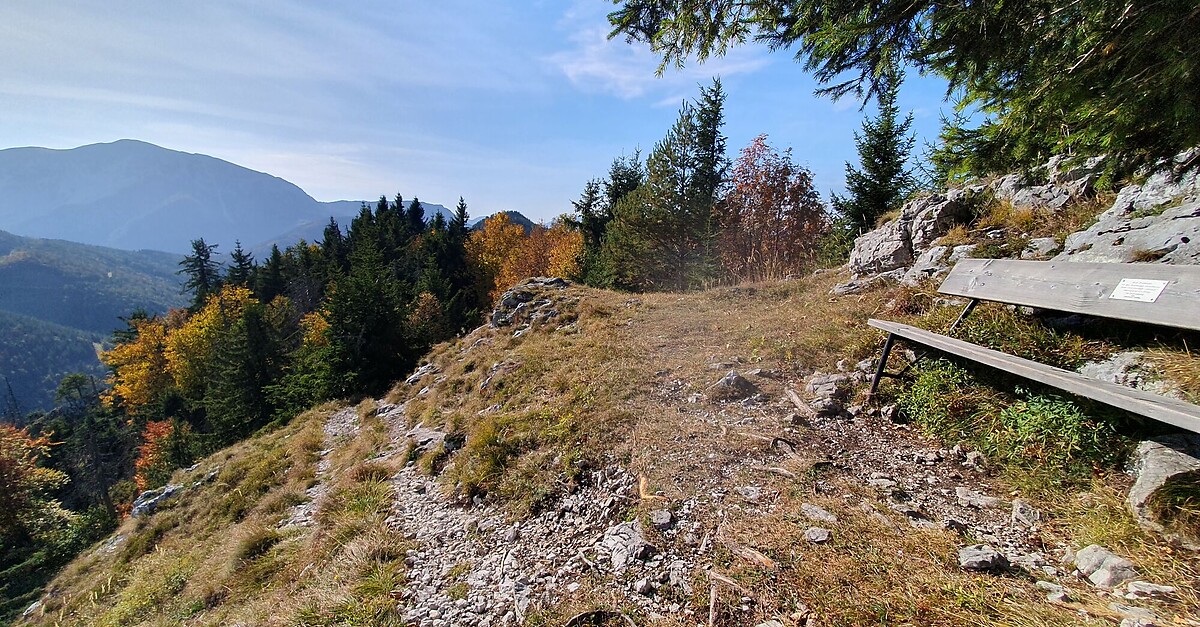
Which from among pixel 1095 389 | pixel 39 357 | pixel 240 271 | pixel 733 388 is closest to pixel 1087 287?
pixel 1095 389

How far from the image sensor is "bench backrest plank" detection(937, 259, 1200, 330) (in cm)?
304

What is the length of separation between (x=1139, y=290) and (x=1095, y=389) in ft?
3.98

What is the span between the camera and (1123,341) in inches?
157

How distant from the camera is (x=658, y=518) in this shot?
3760mm

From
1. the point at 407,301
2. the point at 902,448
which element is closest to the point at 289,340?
the point at 407,301

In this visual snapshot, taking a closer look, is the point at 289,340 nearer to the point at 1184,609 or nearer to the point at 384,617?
the point at 384,617

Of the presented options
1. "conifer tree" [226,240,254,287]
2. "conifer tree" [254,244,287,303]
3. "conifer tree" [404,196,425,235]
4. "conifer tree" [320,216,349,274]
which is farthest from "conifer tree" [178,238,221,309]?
"conifer tree" [404,196,425,235]

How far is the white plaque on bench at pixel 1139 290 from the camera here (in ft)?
10.6

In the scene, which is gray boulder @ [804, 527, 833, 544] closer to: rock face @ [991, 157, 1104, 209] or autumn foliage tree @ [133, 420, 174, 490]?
rock face @ [991, 157, 1104, 209]

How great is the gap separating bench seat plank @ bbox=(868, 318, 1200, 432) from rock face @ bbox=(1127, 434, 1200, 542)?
40cm

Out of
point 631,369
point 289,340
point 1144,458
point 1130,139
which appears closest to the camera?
point 1144,458

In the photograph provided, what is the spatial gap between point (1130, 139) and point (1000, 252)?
2280mm

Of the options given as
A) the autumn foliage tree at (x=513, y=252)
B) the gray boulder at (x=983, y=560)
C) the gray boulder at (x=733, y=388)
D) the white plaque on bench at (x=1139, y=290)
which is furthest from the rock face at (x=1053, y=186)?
the autumn foliage tree at (x=513, y=252)

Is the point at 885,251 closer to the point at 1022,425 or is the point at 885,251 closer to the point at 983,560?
the point at 1022,425
